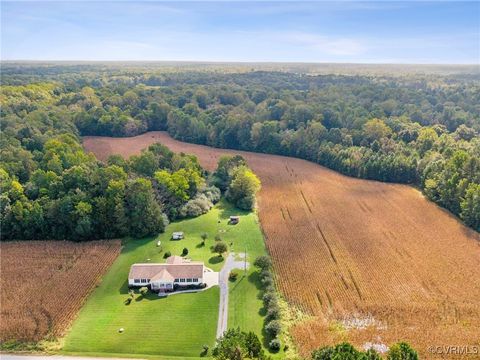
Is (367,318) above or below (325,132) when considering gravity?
below

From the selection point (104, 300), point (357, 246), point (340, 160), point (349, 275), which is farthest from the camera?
point (340, 160)

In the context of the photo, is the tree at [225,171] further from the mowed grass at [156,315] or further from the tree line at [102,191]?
the mowed grass at [156,315]

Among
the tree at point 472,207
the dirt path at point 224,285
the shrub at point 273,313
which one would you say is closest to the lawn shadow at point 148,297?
the dirt path at point 224,285

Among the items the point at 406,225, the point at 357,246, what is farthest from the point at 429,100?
the point at 357,246

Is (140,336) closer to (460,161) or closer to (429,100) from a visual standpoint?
(460,161)

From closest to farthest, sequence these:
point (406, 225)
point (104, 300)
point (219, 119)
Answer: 1. point (104, 300)
2. point (406, 225)
3. point (219, 119)

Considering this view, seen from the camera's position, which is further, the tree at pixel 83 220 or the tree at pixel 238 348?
the tree at pixel 83 220

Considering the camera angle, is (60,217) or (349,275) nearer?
(349,275)

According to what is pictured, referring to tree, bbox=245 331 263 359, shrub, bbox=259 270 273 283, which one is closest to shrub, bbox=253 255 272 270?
shrub, bbox=259 270 273 283
